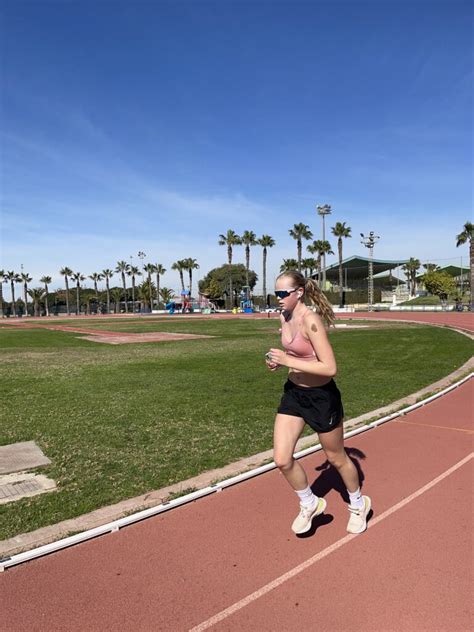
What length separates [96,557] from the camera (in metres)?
3.35

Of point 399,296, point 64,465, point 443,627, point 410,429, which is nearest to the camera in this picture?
point 443,627

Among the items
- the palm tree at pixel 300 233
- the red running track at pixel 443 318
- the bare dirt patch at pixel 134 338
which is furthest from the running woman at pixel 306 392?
the palm tree at pixel 300 233

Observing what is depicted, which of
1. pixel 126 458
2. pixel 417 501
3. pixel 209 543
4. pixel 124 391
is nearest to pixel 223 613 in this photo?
pixel 209 543

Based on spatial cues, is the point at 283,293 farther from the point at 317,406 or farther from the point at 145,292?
the point at 145,292

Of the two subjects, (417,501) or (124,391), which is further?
(124,391)

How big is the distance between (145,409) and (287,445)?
4.76 meters

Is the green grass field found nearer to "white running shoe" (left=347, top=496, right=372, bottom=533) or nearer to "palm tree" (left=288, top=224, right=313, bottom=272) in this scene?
"white running shoe" (left=347, top=496, right=372, bottom=533)

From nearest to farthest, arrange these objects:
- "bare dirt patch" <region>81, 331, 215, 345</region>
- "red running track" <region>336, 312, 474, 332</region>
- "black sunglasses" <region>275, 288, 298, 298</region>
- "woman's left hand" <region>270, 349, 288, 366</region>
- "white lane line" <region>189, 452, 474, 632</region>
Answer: "white lane line" <region>189, 452, 474, 632</region>
"woman's left hand" <region>270, 349, 288, 366</region>
"black sunglasses" <region>275, 288, 298, 298</region>
"bare dirt patch" <region>81, 331, 215, 345</region>
"red running track" <region>336, 312, 474, 332</region>

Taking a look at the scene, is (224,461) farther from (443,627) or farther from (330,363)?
(443,627)

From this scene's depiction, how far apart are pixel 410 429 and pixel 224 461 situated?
9.25 ft

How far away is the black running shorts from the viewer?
3.46m

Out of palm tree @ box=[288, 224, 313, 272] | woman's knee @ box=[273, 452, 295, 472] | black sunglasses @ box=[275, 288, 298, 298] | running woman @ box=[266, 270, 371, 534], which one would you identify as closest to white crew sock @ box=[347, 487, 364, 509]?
running woman @ box=[266, 270, 371, 534]

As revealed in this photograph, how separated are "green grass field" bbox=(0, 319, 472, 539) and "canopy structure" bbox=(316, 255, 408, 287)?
95741mm

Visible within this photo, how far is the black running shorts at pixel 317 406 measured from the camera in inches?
136
